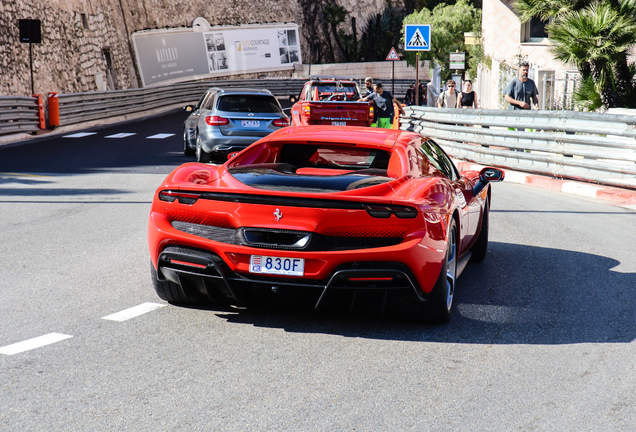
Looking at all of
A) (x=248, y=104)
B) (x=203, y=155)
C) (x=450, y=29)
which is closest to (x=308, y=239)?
(x=203, y=155)

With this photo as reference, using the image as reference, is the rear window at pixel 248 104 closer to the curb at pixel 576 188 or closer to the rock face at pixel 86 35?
the curb at pixel 576 188

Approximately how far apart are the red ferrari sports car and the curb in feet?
A: 23.8

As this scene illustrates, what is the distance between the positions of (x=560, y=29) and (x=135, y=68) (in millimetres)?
33858

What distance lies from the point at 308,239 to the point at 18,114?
2133 centimetres

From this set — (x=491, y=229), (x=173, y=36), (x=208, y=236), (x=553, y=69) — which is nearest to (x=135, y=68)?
(x=173, y=36)

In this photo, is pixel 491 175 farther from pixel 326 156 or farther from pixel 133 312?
pixel 133 312

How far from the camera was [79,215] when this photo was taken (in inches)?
377

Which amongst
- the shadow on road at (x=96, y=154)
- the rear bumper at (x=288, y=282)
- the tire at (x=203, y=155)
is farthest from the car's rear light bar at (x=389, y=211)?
the tire at (x=203, y=155)

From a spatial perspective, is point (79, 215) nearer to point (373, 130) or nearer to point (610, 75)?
point (373, 130)

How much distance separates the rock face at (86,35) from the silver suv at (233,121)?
17.3 meters

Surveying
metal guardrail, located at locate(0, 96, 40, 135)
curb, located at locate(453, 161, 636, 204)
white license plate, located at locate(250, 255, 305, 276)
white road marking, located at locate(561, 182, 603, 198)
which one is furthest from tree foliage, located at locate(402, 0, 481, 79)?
white license plate, located at locate(250, 255, 305, 276)

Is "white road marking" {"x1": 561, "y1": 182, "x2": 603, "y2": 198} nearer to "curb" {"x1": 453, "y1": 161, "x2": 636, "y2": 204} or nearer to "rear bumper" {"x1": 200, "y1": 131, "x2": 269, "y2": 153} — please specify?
"curb" {"x1": 453, "y1": 161, "x2": 636, "y2": 204}

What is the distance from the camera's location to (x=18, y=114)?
928 inches

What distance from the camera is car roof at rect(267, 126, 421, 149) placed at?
5.54m
